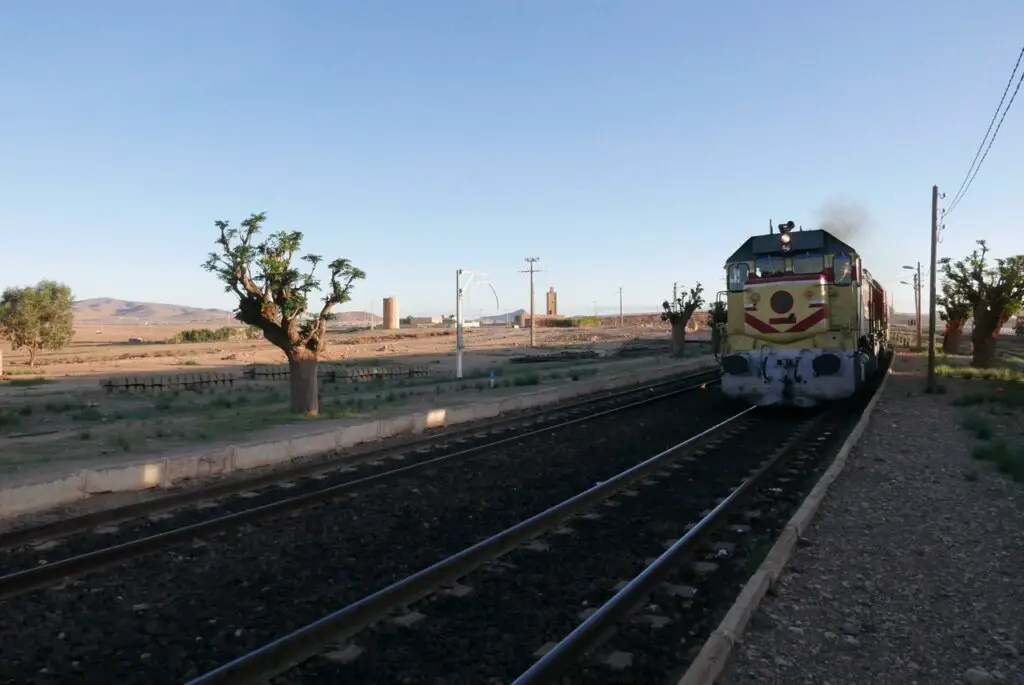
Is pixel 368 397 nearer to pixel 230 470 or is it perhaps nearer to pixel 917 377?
pixel 230 470

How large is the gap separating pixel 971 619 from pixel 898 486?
4.66 m

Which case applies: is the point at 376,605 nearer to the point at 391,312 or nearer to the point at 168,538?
the point at 168,538

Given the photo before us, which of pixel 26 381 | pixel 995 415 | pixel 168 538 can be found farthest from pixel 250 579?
pixel 26 381

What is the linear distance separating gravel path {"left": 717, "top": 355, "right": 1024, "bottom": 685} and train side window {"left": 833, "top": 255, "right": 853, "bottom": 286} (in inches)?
235

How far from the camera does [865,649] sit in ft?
15.7

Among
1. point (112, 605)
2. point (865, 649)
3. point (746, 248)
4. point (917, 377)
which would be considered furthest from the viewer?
point (917, 377)

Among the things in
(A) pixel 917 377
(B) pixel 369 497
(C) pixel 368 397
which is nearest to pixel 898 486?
(B) pixel 369 497

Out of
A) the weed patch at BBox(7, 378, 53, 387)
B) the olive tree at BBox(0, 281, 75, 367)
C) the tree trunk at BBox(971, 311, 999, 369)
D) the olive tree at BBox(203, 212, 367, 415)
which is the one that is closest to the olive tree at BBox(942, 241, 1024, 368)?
the tree trunk at BBox(971, 311, 999, 369)

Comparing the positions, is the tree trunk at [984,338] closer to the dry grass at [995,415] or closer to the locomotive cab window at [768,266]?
the dry grass at [995,415]

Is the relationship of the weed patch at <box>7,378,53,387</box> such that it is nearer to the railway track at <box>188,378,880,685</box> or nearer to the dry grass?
the railway track at <box>188,378,880,685</box>

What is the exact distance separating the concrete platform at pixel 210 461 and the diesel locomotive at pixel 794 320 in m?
6.04

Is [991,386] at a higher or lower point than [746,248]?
lower

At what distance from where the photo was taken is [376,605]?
5332 mm

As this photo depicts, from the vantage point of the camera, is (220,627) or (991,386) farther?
(991,386)
